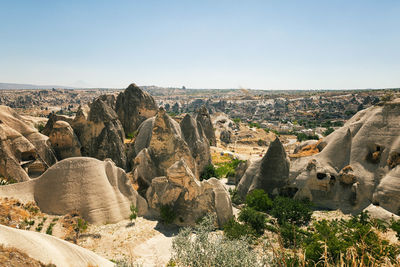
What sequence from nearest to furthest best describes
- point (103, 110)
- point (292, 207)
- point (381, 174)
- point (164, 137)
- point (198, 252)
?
point (198, 252)
point (292, 207)
point (381, 174)
point (164, 137)
point (103, 110)

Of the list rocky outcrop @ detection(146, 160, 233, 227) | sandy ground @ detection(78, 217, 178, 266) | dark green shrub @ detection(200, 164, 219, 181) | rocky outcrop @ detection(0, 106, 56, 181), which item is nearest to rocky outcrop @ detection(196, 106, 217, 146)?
dark green shrub @ detection(200, 164, 219, 181)

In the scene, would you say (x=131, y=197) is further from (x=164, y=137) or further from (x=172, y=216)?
(x=164, y=137)

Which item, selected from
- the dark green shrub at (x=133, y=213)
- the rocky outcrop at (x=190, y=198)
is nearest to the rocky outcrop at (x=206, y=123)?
the rocky outcrop at (x=190, y=198)

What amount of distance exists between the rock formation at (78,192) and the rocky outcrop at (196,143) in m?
11.8

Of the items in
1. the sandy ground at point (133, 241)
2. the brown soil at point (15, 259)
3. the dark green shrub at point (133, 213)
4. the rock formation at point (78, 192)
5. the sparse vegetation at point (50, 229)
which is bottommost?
the sandy ground at point (133, 241)

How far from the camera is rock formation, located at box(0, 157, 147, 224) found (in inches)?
559

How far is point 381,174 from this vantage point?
17.5 m

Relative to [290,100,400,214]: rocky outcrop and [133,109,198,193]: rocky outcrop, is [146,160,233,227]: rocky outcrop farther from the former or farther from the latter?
[290,100,400,214]: rocky outcrop

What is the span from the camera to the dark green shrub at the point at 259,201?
58.6ft

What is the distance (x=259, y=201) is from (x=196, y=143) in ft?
35.5

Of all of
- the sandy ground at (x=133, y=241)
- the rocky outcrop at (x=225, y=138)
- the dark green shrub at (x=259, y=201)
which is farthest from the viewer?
the rocky outcrop at (x=225, y=138)

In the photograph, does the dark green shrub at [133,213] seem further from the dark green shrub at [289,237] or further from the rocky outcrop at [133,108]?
the rocky outcrop at [133,108]

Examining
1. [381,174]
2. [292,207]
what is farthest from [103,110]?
[381,174]

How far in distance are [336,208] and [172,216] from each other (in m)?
12.1
